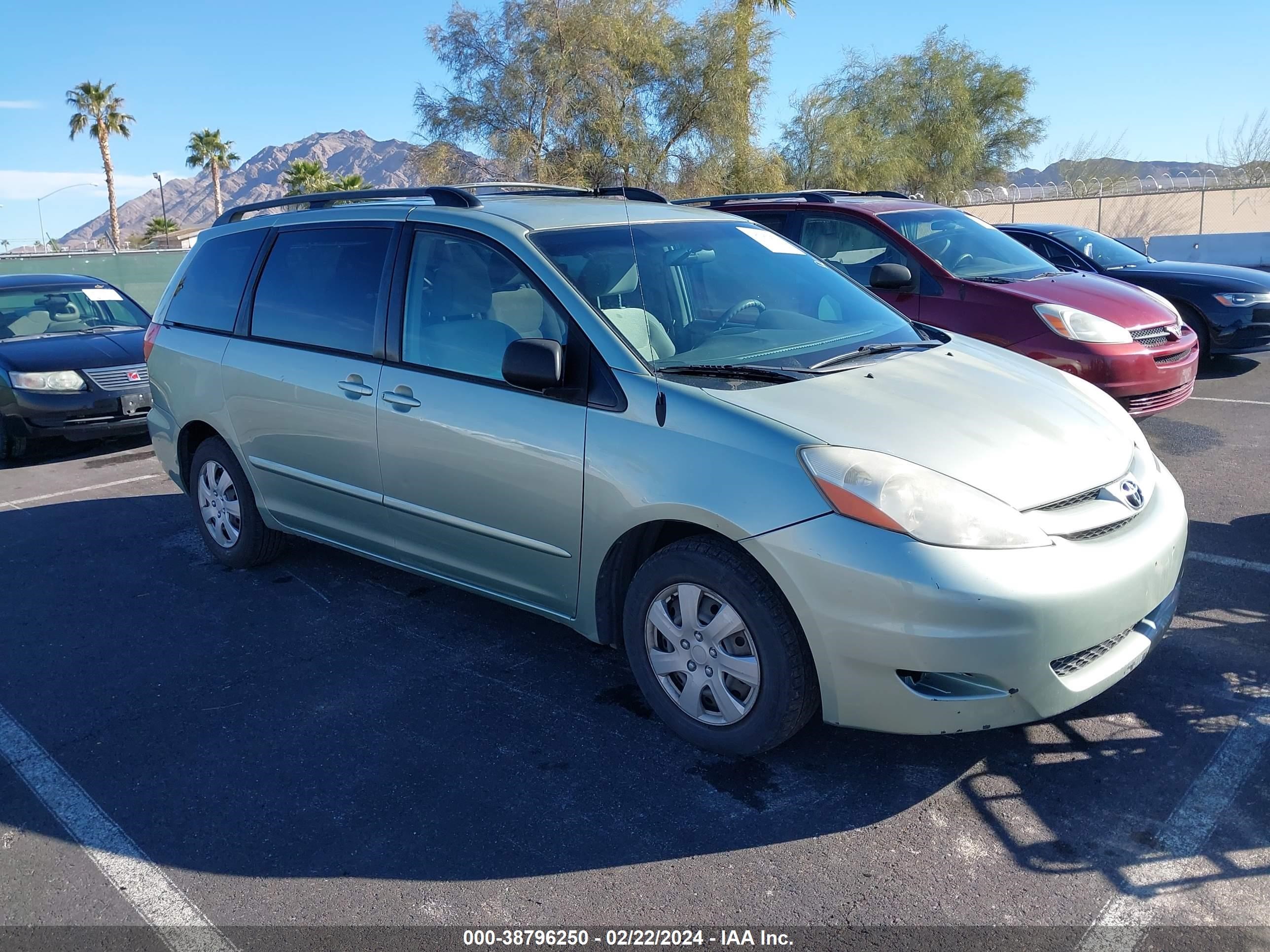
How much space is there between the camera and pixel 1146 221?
124 ft

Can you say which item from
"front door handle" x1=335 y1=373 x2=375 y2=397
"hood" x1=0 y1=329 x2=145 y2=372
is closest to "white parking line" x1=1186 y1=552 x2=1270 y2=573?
"front door handle" x1=335 y1=373 x2=375 y2=397

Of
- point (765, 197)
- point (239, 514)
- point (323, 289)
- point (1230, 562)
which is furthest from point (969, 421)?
point (765, 197)

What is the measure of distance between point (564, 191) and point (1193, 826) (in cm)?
398

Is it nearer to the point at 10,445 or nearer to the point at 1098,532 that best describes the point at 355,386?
the point at 1098,532

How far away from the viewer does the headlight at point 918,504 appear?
115 inches

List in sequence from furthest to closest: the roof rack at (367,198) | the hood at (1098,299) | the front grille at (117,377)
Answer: the front grille at (117,377), the hood at (1098,299), the roof rack at (367,198)

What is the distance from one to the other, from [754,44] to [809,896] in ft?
118

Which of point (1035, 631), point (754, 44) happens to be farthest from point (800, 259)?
point (754, 44)

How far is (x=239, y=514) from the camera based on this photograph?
5309 mm

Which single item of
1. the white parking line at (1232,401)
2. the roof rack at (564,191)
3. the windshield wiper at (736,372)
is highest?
the roof rack at (564,191)

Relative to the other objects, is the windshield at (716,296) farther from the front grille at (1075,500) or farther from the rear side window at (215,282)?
the rear side window at (215,282)

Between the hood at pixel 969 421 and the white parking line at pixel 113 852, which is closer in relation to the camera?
the white parking line at pixel 113 852

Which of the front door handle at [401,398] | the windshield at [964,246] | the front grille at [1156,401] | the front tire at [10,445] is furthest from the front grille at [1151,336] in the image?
the front tire at [10,445]

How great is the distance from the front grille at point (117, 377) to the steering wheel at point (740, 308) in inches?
258
